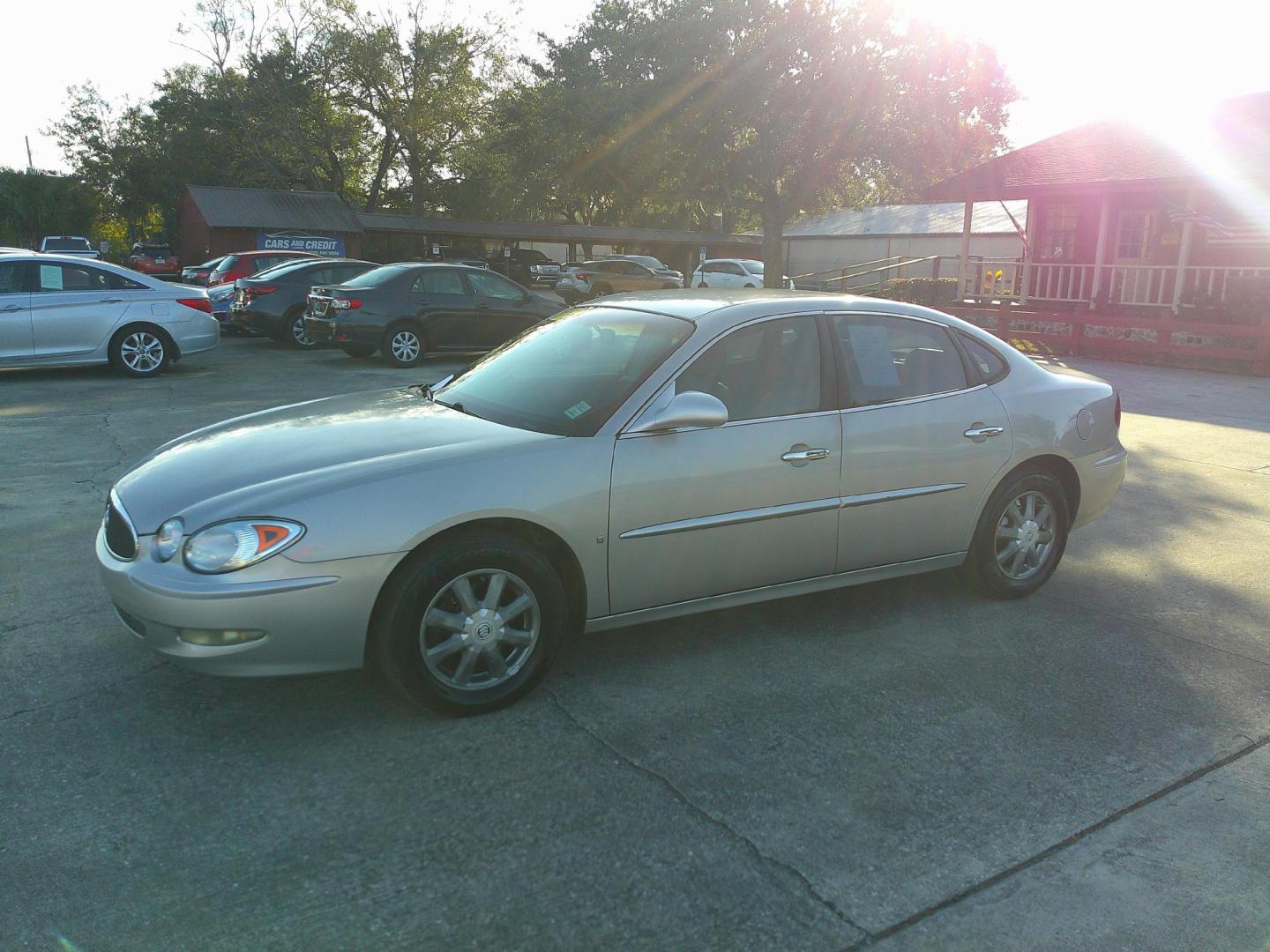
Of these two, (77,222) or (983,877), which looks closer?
(983,877)

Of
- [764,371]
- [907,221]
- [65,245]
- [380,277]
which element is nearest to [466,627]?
[764,371]

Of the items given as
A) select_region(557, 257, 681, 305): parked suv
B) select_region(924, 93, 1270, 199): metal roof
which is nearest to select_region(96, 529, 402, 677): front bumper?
select_region(924, 93, 1270, 199): metal roof

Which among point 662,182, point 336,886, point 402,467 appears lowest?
point 336,886

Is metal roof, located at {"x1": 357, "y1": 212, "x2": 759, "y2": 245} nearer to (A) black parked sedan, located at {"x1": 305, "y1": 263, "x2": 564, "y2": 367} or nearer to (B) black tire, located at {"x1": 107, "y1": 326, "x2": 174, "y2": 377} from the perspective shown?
(A) black parked sedan, located at {"x1": 305, "y1": 263, "x2": 564, "y2": 367}

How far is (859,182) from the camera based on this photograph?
2938 centimetres

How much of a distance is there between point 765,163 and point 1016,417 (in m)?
23.3

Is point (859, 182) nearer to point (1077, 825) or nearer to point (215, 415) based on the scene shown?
point (215, 415)

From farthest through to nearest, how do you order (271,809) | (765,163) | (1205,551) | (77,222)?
(77,222) < (765,163) < (1205,551) < (271,809)

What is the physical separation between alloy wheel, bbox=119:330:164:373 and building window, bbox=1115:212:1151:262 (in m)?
19.7

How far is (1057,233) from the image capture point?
2369 centimetres

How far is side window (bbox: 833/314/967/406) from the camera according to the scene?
454 centimetres

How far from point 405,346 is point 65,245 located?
28.2m

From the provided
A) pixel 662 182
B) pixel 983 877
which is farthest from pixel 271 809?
pixel 662 182

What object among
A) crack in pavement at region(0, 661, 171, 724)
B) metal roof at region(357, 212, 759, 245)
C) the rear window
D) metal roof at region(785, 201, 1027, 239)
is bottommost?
crack in pavement at region(0, 661, 171, 724)
